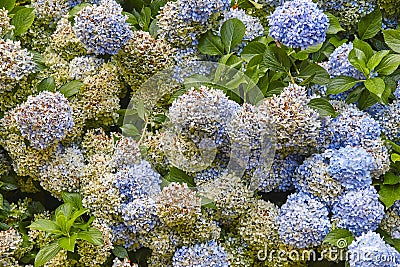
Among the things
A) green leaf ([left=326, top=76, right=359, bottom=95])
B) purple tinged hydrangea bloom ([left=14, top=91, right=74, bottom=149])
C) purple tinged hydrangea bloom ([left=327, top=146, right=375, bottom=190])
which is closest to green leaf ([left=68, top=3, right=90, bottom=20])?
purple tinged hydrangea bloom ([left=14, top=91, right=74, bottom=149])

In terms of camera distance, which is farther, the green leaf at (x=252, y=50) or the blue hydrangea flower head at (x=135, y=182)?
the green leaf at (x=252, y=50)

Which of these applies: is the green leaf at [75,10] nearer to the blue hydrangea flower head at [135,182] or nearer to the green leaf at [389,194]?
the blue hydrangea flower head at [135,182]

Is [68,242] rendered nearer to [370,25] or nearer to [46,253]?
[46,253]

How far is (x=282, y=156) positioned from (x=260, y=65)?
27 centimetres

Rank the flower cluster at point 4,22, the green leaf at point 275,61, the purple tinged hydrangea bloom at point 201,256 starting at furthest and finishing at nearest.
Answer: the flower cluster at point 4,22 < the green leaf at point 275,61 < the purple tinged hydrangea bloom at point 201,256

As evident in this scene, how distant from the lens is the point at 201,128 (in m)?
1.67

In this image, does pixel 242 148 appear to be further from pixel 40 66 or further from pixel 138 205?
pixel 40 66

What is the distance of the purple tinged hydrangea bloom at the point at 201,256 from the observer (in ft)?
5.39

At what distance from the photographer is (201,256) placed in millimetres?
1648

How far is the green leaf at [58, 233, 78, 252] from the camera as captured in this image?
1.59 metres

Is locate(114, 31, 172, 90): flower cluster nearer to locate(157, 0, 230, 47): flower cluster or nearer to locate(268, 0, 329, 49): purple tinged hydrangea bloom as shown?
locate(157, 0, 230, 47): flower cluster

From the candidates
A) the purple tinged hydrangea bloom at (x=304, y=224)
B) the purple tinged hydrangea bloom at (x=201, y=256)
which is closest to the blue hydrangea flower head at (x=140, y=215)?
the purple tinged hydrangea bloom at (x=201, y=256)

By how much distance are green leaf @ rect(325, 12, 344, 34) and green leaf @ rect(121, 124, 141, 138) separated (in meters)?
0.62

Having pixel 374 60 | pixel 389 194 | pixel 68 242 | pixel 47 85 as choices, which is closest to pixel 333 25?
pixel 374 60
